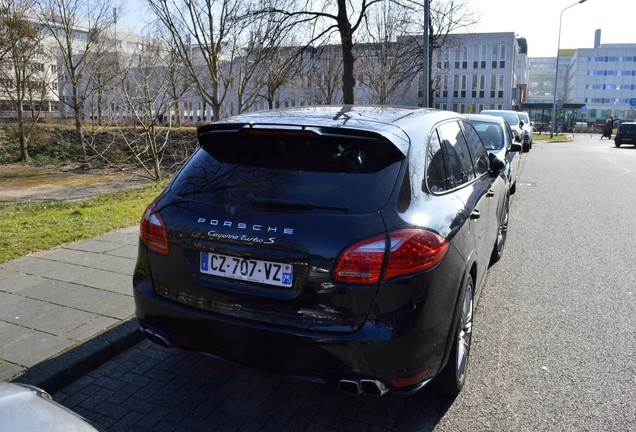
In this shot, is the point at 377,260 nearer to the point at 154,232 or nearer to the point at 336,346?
the point at 336,346

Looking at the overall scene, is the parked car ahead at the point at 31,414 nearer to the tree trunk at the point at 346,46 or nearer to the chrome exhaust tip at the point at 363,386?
the chrome exhaust tip at the point at 363,386

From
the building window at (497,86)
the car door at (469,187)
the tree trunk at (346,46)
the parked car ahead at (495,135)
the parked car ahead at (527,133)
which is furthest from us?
the building window at (497,86)

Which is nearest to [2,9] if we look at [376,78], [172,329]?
[376,78]

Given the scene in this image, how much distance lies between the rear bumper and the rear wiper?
0.61 meters

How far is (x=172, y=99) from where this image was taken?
1727 cm

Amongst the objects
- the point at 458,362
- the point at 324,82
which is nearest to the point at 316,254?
the point at 458,362

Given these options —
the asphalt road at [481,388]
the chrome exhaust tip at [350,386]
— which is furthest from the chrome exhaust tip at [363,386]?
the asphalt road at [481,388]

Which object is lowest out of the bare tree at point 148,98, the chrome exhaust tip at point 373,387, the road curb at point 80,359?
the road curb at point 80,359

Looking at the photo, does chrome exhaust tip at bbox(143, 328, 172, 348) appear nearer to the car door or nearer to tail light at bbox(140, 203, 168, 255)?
tail light at bbox(140, 203, 168, 255)

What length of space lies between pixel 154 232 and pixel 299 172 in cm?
95

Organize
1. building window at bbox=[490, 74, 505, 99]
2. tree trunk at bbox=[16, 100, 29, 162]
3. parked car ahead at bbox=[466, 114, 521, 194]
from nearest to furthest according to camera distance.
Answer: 1. parked car ahead at bbox=[466, 114, 521, 194]
2. tree trunk at bbox=[16, 100, 29, 162]
3. building window at bbox=[490, 74, 505, 99]

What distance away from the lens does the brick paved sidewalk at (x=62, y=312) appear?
3.48 m

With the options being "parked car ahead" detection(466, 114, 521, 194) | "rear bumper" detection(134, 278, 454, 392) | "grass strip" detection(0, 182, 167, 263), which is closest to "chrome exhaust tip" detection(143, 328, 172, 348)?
→ "rear bumper" detection(134, 278, 454, 392)

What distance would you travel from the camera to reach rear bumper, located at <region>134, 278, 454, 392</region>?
→ 2596 mm
